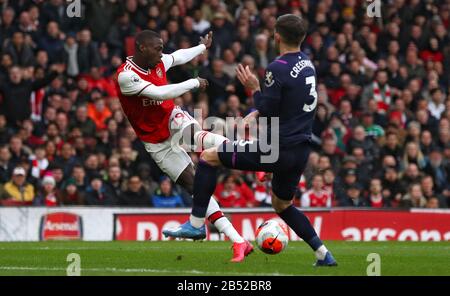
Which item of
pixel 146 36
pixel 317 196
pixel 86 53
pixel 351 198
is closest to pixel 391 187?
pixel 351 198

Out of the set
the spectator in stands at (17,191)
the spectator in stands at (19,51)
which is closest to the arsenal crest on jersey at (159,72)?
the spectator in stands at (17,191)

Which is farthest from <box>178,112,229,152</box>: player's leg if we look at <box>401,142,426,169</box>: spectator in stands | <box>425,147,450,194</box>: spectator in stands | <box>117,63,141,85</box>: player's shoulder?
<box>425,147,450,194</box>: spectator in stands

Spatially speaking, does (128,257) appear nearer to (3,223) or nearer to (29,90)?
(3,223)

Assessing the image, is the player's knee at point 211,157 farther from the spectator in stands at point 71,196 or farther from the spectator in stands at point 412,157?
the spectator in stands at point 412,157

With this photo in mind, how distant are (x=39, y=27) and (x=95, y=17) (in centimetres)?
131

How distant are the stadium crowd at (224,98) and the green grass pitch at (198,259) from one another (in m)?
4.39

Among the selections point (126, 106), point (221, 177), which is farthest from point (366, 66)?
point (126, 106)

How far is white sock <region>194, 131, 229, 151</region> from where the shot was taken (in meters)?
13.5

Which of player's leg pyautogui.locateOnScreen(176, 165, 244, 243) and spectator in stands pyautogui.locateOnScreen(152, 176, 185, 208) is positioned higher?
player's leg pyautogui.locateOnScreen(176, 165, 244, 243)

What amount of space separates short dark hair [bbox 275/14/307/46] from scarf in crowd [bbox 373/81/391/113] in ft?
42.7

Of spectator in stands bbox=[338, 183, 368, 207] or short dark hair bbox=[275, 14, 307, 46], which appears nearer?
short dark hair bbox=[275, 14, 307, 46]

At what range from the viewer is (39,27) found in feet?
76.9

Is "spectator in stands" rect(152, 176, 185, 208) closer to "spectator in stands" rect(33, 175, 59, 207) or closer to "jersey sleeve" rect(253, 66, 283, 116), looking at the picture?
"spectator in stands" rect(33, 175, 59, 207)

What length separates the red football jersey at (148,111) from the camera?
13.9 metres
